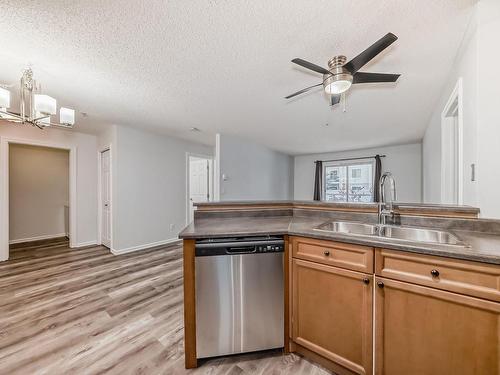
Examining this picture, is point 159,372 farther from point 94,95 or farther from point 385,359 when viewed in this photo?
point 94,95

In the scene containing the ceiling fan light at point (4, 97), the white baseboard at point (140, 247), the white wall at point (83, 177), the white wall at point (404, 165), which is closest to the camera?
the ceiling fan light at point (4, 97)

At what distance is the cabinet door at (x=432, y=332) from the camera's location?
0.95 metres

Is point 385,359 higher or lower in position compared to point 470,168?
lower

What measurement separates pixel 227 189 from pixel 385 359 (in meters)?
3.91

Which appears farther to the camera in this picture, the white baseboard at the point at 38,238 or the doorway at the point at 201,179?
the doorway at the point at 201,179

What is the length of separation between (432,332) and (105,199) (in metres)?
5.01

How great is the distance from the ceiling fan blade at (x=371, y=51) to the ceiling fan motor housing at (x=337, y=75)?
0.04 metres

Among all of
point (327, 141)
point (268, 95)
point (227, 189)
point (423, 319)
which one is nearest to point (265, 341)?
point (423, 319)

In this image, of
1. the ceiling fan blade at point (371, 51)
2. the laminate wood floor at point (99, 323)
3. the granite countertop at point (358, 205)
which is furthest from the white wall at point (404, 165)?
the laminate wood floor at point (99, 323)

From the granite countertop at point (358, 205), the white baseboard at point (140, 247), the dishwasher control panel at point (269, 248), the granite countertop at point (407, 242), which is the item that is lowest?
the white baseboard at point (140, 247)

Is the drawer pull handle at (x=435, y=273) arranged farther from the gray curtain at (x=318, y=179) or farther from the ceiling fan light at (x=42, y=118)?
the gray curtain at (x=318, y=179)

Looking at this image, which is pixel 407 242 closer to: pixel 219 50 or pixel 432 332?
pixel 432 332

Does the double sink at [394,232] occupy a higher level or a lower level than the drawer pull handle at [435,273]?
higher

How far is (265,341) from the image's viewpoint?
151 cm
